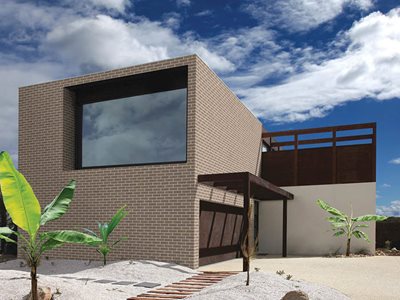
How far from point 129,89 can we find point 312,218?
10389mm

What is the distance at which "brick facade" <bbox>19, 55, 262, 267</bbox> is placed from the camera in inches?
505

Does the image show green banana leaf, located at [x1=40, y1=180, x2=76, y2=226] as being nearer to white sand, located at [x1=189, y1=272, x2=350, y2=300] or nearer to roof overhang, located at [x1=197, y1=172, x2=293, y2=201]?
white sand, located at [x1=189, y1=272, x2=350, y2=300]

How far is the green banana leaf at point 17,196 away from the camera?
7348 millimetres

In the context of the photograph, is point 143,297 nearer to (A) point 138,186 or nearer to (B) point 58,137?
(A) point 138,186

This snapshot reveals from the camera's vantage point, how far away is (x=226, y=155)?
16.0 m

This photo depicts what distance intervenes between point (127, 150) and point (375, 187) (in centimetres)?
1126

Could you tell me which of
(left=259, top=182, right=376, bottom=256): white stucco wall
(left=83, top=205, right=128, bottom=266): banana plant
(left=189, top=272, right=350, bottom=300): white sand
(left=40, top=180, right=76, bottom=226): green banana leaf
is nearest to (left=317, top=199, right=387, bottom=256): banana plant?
(left=259, top=182, right=376, bottom=256): white stucco wall

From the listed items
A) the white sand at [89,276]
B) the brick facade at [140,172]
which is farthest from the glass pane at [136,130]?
the white sand at [89,276]

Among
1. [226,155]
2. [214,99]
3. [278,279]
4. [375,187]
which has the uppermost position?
[214,99]

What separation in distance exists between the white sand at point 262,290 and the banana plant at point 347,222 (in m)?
9.28

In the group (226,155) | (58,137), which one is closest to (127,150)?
(58,137)

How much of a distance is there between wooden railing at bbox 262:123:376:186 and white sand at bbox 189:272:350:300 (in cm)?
1099

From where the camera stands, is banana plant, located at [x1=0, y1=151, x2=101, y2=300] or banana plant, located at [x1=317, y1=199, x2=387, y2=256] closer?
banana plant, located at [x1=0, y1=151, x2=101, y2=300]

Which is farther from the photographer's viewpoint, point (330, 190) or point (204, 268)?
point (330, 190)
